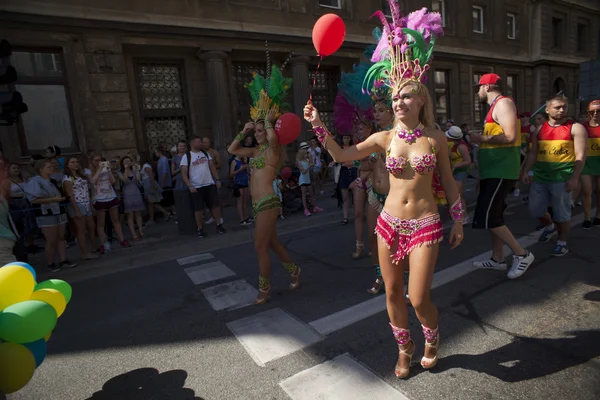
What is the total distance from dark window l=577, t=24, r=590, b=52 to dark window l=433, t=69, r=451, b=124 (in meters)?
13.2

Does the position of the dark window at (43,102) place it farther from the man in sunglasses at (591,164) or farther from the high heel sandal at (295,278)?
the man in sunglasses at (591,164)

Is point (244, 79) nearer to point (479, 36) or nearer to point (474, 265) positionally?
point (474, 265)

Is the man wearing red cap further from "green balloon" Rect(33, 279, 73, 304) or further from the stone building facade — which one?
the stone building facade

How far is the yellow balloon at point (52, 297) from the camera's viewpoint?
2.27 meters

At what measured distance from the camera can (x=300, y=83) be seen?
12.3 meters

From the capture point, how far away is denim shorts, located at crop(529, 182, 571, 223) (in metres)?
4.35

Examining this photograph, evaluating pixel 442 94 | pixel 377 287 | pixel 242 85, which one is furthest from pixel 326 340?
pixel 442 94

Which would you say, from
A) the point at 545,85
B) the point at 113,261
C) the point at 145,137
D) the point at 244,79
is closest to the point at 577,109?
the point at 545,85

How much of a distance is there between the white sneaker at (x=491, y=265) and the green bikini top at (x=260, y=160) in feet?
9.35

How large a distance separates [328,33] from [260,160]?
148 centimetres

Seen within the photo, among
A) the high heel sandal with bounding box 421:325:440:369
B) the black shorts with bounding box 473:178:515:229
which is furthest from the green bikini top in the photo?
the black shorts with bounding box 473:178:515:229

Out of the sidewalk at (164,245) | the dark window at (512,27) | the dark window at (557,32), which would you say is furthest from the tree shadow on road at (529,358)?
the dark window at (557,32)

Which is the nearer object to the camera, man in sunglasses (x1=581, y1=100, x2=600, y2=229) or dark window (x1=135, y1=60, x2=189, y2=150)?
man in sunglasses (x1=581, y1=100, x2=600, y2=229)

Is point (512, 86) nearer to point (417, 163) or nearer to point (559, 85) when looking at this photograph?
point (559, 85)
